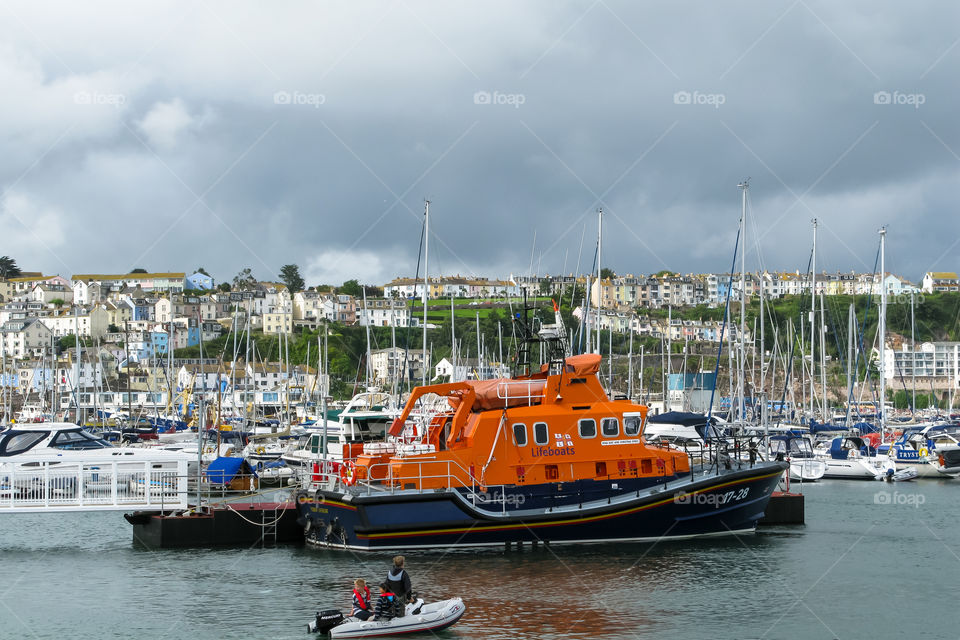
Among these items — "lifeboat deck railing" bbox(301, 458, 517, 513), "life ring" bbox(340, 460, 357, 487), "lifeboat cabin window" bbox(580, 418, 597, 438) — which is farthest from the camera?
"life ring" bbox(340, 460, 357, 487)

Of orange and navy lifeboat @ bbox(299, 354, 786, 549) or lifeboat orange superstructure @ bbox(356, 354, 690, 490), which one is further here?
lifeboat orange superstructure @ bbox(356, 354, 690, 490)

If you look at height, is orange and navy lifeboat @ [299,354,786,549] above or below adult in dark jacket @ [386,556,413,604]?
above

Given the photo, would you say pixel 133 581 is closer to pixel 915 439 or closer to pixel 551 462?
pixel 551 462

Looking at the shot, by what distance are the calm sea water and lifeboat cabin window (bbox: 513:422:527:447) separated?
8.15 feet

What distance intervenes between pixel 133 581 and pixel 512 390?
30.6 feet

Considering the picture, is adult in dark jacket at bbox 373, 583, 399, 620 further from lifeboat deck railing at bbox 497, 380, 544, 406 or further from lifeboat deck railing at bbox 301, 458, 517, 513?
lifeboat deck railing at bbox 497, 380, 544, 406

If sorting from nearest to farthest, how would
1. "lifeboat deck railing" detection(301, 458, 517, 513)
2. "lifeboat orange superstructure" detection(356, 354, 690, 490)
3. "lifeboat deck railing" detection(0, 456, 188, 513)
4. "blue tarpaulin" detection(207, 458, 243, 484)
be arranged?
"lifeboat deck railing" detection(301, 458, 517, 513), "lifeboat orange superstructure" detection(356, 354, 690, 490), "lifeboat deck railing" detection(0, 456, 188, 513), "blue tarpaulin" detection(207, 458, 243, 484)

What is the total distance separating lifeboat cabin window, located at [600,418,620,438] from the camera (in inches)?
977

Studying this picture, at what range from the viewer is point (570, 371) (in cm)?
2502

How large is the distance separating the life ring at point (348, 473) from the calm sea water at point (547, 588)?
1.67 metres

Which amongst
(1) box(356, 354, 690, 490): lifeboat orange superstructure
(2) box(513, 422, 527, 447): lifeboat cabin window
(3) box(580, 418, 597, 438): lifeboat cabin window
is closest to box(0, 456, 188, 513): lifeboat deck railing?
(1) box(356, 354, 690, 490): lifeboat orange superstructure

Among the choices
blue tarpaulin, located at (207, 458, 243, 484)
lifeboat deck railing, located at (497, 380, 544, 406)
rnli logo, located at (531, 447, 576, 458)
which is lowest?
blue tarpaulin, located at (207, 458, 243, 484)

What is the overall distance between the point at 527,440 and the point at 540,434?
1.09ft

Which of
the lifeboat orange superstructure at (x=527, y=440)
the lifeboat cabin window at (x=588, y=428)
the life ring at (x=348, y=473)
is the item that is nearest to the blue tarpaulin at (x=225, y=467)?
the life ring at (x=348, y=473)
